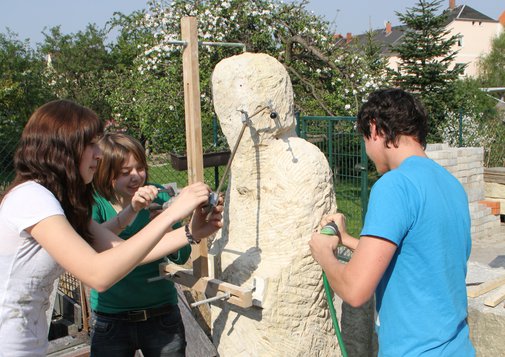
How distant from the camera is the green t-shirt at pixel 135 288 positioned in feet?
7.04

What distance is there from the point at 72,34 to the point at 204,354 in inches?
750

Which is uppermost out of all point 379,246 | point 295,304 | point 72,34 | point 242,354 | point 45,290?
point 72,34

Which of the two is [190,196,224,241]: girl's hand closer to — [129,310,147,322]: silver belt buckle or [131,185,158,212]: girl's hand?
[131,185,158,212]: girl's hand

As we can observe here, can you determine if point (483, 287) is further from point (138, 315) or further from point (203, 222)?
point (138, 315)

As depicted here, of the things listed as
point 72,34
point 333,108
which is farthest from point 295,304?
point 72,34

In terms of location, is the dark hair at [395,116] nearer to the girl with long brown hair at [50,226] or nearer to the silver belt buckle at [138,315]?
the girl with long brown hair at [50,226]

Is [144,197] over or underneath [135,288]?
over

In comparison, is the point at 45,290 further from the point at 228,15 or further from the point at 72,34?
the point at 72,34

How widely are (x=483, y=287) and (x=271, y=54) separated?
261 inches

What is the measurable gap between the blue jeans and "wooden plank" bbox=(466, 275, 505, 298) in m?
1.57

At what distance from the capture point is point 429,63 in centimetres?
1070

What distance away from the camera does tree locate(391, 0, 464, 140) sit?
10.6m

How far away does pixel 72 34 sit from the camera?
65.1 ft

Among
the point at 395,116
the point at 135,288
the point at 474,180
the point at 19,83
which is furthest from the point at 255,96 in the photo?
the point at 19,83
